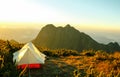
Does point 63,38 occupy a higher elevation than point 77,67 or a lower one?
lower

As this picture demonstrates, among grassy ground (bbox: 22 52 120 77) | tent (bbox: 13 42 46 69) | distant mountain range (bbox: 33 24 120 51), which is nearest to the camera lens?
tent (bbox: 13 42 46 69)

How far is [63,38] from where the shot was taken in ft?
506

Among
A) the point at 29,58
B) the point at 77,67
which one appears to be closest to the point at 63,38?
the point at 77,67

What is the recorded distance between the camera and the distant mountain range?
138 m

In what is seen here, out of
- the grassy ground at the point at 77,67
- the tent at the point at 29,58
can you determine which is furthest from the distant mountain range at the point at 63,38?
the tent at the point at 29,58

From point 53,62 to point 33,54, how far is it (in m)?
4.06

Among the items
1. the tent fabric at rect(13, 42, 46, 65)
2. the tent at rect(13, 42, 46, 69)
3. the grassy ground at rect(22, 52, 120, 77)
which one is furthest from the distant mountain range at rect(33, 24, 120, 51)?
the tent fabric at rect(13, 42, 46, 65)

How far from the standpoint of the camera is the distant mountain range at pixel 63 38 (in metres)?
138

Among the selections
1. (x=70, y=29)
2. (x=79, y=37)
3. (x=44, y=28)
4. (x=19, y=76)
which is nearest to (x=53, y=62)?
(x=19, y=76)

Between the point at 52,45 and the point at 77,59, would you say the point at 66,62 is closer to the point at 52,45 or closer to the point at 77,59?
the point at 77,59

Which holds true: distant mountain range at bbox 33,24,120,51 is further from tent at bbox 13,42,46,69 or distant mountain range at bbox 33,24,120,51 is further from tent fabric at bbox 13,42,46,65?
tent fabric at bbox 13,42,46,65

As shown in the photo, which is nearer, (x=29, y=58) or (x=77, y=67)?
(x=29, y=58)

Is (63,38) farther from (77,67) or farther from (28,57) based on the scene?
(28,57)

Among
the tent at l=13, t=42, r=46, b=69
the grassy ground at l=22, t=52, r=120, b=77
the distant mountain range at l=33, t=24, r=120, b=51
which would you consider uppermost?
the tent at l=13, t=42, r=46, b=69
